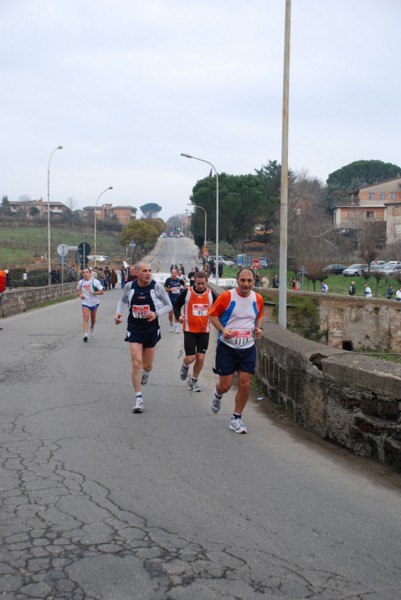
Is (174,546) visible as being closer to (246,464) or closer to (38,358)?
(246,464)

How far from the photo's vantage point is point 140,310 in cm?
840

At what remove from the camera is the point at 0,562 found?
12.2ft

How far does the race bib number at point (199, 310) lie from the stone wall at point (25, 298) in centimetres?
1246

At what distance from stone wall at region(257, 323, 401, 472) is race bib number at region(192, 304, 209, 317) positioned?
168 cm

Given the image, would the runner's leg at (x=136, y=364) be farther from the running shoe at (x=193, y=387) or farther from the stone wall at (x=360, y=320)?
the stone wall at (x=360, y=320)

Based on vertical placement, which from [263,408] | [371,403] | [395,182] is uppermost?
[395,182]

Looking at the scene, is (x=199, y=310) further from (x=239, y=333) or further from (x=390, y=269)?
(x=390, y=269)

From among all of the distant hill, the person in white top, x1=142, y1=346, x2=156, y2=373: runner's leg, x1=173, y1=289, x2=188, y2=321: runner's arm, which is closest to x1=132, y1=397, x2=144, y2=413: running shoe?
x1=142, y1=346, x2=156, y2=373: runner's leg

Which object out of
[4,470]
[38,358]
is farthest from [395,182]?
[4,470]

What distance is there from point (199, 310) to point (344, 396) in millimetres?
3678

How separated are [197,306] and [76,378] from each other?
225cm

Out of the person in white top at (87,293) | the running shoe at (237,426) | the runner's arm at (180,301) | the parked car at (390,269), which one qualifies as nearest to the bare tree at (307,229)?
the parked car at (390,269)

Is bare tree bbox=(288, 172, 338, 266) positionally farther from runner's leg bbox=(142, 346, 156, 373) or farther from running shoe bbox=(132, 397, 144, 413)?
running shoe bbox=(132, 397, 144, 413)

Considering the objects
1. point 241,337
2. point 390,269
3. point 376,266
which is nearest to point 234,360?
point 241,337
